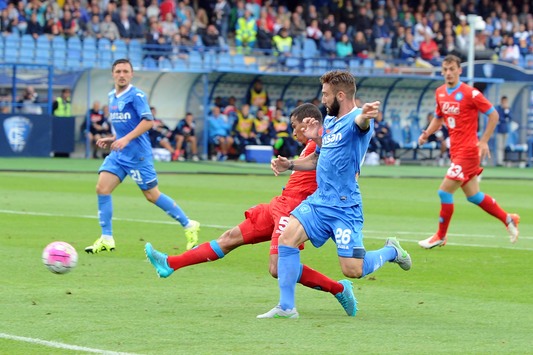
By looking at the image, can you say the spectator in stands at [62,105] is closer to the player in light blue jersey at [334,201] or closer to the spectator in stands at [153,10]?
the spectator in stands at [153,10]

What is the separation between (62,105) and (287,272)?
2706 centimetres

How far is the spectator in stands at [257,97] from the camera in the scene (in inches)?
1486

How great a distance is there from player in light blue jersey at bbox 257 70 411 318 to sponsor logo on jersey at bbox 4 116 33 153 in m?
25.3

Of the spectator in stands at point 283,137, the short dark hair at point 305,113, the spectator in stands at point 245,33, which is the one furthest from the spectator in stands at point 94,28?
the short dark hair at point 305,113

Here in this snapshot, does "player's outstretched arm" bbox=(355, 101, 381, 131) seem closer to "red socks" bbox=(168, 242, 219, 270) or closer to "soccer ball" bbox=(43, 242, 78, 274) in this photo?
"red socks" bbox=(168, 242, 219, 270)

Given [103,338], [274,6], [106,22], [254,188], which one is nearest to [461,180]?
[103,338]

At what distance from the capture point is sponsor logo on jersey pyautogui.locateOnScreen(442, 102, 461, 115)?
14.9 metres

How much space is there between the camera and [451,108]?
14.9 m

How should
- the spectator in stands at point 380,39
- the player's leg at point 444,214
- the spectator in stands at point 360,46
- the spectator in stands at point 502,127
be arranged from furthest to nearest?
the spectator in stands at point 380,39
the spectator in stands at point 360,46
the spectator in stands at point 502,127
the player's leg at point 444,214

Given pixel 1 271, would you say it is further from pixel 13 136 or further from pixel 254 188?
pixel 13 136

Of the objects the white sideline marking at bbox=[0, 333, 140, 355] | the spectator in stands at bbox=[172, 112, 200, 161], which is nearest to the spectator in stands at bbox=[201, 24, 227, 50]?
the spectator in stands at bbox=[172, 112, 200, 161]

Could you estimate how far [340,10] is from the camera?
148 feet

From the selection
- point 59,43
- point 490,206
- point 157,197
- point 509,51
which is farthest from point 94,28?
point 490,206

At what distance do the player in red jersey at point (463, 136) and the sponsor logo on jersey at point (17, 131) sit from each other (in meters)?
20.5
